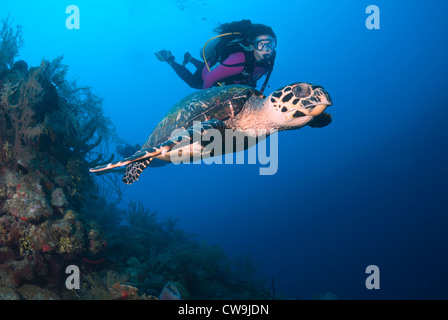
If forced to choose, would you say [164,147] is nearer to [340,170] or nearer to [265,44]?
[265,44]

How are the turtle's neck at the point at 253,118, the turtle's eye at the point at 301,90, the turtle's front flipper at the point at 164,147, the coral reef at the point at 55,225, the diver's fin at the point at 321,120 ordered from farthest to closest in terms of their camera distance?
the diver's fin at the point at 321,120 < the turtle's neck at the point at 253,118 < the turtle's eye at the point at 301,90 < the coral reef at the point at 55,225 < the turtle's front flipper at the point at 164,147

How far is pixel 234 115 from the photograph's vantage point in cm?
359

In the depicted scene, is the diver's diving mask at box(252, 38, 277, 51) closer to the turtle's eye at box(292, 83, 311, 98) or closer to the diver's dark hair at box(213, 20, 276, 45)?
the diver's dark hair at box(213, 20, 276, 45)

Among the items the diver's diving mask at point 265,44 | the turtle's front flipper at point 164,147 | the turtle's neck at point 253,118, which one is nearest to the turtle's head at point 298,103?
the turtle's neck at point 253,118

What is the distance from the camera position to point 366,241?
24.0 meters

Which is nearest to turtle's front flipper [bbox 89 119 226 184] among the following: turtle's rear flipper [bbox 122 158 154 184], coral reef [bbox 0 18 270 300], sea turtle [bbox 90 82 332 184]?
sea turtle [bbox 90 82 332 184]

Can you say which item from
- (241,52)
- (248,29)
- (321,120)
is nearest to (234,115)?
(321,120)

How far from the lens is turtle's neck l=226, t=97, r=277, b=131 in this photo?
341 cm

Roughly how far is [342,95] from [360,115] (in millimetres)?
9383

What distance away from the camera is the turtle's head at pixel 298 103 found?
115 inches

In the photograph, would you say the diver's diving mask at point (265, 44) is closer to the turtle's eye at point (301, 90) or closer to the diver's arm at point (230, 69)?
the diver's arm at point (230, 69)

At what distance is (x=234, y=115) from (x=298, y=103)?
1.01 metres
